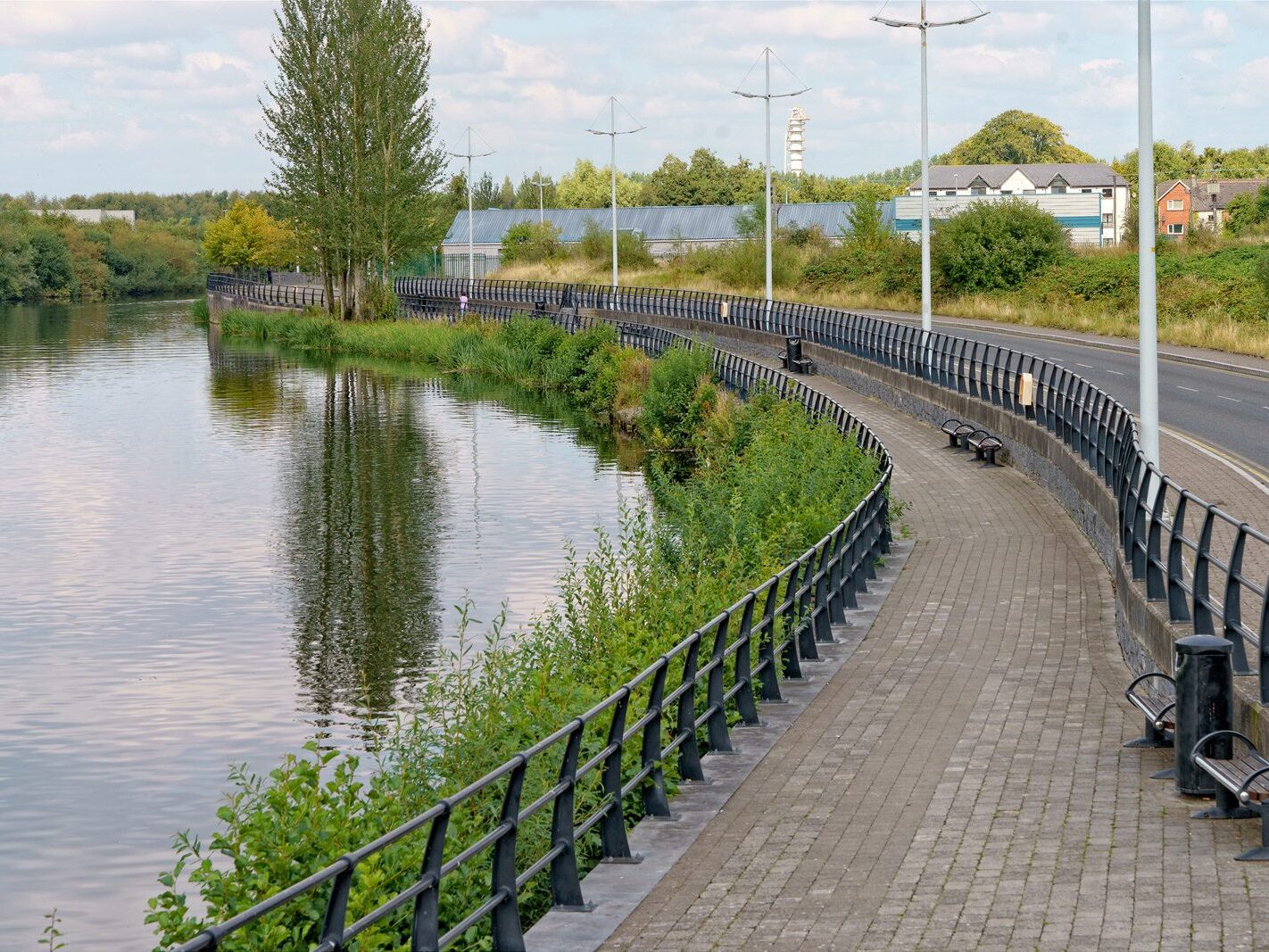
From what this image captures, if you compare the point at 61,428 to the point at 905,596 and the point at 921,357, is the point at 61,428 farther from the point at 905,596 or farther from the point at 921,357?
the point at 905,596

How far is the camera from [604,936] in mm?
7855

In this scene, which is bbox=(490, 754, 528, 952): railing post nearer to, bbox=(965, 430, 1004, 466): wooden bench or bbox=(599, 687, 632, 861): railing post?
bbox=(599, 687, 632, 861): railing post

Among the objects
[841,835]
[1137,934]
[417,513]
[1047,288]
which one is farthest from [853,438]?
[1047,288]

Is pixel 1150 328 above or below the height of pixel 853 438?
above

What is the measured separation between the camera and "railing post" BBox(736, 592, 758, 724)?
12.1 meters

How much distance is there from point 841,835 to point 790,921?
151cm

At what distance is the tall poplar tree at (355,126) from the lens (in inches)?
3113

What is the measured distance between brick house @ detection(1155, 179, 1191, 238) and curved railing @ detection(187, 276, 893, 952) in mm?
142620

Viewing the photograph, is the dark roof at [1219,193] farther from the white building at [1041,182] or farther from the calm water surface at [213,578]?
the calm water surface at [213,578]

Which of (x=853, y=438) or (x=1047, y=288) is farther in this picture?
(x=1047, y=288)

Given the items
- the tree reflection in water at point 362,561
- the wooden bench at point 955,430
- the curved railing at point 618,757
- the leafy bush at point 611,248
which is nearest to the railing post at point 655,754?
the curved railing at point 618,757

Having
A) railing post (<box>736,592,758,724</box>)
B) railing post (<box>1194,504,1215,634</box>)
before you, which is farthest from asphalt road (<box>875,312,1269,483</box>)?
railing post (<box>736,592,758,724</box>)

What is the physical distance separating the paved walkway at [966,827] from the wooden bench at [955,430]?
14.3m

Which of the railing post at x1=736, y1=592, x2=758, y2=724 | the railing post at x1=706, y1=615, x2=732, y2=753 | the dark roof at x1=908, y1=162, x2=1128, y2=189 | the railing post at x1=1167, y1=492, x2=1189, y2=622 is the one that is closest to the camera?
the railing post at x1=706, y1=615, x2=732, y2=753
